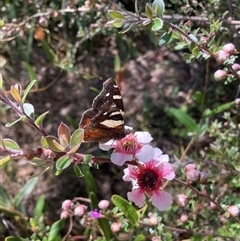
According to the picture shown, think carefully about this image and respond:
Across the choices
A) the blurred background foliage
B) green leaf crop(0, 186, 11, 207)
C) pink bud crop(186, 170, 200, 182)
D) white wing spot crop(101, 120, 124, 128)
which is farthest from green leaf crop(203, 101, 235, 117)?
green leaf crop(0, 186, 11, 207)

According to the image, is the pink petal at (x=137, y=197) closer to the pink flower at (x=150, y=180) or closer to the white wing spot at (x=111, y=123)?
the pink flower at (x=150, y=180)

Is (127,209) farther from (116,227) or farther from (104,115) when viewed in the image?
(104,115)

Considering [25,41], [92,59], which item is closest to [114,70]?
[92,59]

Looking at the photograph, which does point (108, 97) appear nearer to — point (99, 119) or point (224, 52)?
point (99, 119)

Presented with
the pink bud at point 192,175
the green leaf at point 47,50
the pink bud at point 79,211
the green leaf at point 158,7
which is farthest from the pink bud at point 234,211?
the green leaf at point 47,50

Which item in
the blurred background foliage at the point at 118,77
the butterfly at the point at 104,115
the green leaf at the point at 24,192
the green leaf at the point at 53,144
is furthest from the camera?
the green leaf at the point at 24,192

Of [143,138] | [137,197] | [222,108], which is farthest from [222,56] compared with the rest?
[222,108]
